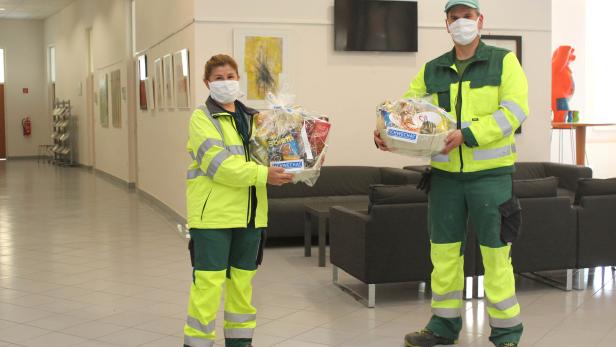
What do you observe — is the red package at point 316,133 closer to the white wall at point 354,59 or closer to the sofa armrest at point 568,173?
the white wall at point 354,59

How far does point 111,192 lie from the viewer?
41.5 feet

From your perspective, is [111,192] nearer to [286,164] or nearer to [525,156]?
[525,156]

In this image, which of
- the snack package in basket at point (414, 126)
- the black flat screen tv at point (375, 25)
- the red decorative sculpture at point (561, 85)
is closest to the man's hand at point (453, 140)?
the snack package in basket at point (414, 126)

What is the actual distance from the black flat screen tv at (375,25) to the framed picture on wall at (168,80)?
227 cm

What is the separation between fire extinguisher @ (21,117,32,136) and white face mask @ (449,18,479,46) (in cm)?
1946

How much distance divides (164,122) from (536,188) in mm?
5863

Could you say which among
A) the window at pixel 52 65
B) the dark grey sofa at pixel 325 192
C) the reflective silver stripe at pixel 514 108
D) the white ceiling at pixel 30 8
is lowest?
the dark grey sofa at pixel 325 192

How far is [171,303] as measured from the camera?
5.27 meters

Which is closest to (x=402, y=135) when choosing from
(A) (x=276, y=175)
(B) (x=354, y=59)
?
(A) (x=276, y=175)

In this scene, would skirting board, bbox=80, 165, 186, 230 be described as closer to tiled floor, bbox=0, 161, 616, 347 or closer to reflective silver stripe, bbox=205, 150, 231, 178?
tiled floor, bbox=0, 161, 616, 347


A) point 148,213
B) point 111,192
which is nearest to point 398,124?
point 148,213

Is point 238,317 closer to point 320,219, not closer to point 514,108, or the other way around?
point 514,108

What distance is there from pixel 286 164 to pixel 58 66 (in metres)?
18.1

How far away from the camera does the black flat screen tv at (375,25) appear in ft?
26.9
